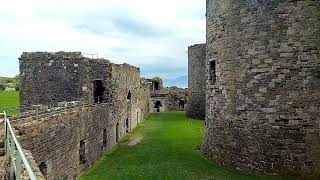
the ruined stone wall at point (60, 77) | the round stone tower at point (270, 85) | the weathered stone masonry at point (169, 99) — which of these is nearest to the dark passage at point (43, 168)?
the round stone tower at point (270, 85)

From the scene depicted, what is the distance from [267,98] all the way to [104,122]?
9.78 meters

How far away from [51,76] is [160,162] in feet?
29.1

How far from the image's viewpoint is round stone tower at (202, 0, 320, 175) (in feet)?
49.0

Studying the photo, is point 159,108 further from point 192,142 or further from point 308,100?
point 308,100

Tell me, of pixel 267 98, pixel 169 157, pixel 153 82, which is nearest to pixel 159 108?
pixel 153 82

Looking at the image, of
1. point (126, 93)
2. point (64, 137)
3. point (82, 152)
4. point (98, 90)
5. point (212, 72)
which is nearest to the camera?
point (64, 137)

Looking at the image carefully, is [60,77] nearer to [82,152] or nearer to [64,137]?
[82,152]

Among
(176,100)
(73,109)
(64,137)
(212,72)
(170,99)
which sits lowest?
(64,137)

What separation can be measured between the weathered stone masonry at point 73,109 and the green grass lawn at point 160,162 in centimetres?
74

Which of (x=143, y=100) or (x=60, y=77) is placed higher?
(x=60, y=77)

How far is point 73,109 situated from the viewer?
16734mm

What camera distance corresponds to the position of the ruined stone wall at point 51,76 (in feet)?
78.5

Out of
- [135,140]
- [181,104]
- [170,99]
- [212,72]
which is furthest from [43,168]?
[181,104]

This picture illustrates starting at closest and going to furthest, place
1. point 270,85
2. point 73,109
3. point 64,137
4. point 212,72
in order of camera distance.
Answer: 1. point 64,137
2. point 270,85
3. point 73,109
4. point 212,72
